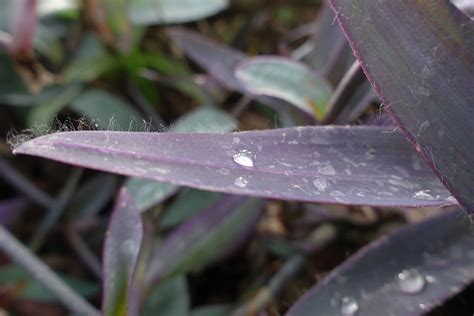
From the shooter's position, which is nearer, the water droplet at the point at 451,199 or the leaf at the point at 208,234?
the water droplet at the point at 451,199

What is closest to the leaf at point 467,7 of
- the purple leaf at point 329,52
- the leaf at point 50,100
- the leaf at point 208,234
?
the purple leaf at point 329,52

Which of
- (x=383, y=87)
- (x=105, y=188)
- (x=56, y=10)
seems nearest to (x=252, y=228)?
(x=105, y=188)

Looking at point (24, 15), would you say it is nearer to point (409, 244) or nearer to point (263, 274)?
point (263, 274)

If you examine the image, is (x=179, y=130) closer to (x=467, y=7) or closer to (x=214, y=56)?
(x=214, y=56)

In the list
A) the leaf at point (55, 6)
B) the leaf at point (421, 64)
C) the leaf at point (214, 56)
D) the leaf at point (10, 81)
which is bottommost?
the leaf at point (10, 81)

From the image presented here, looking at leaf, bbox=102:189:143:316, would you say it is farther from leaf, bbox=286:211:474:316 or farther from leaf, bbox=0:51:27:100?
leaf, bbox=0:51:27:100

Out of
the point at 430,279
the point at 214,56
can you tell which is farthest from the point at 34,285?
the point at 430,279

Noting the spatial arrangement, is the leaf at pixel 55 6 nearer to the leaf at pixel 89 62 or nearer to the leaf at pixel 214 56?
the leaf at pixel 89 62
